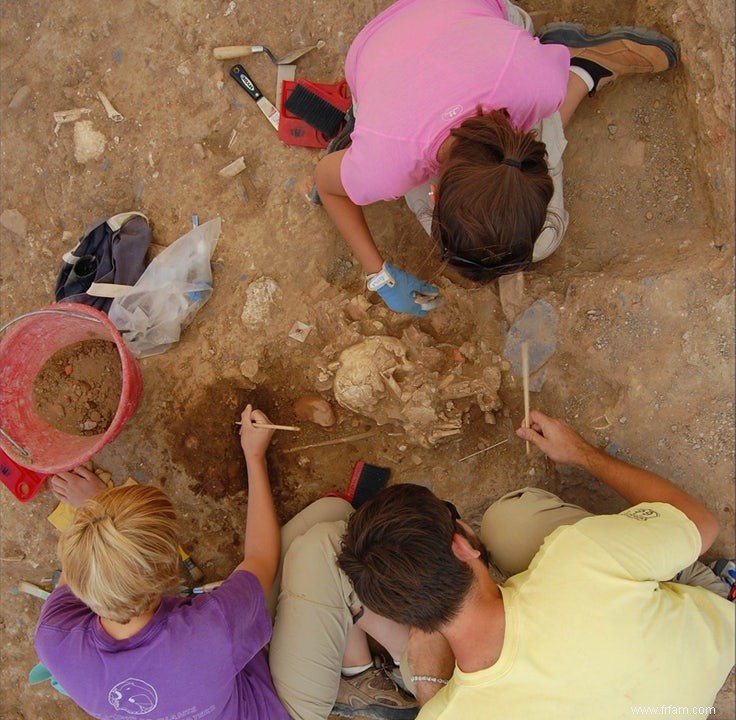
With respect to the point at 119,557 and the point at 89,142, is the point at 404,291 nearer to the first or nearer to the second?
the point at 119,557

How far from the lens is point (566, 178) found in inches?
112

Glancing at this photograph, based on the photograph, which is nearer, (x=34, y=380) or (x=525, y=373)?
(x=525, y=373)

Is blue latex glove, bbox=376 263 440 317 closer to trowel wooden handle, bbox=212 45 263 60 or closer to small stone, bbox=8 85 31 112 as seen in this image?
trowel wooden handle, bbox=212 45 263 60

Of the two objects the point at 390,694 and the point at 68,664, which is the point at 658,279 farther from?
the point at 68,664

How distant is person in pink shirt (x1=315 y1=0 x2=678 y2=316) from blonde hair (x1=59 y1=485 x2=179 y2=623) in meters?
1.42

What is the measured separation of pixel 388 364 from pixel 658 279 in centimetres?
114

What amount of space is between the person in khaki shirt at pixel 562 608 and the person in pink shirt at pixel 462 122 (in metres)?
0.92

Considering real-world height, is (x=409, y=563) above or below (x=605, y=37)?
below

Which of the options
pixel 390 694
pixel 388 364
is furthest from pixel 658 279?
pixel 390 694

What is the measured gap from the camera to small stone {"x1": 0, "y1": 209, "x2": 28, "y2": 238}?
3.13m

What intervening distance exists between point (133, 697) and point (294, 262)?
6.26 feet

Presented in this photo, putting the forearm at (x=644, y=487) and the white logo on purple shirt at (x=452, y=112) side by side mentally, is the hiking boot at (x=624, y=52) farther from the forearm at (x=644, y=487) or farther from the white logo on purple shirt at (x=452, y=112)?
the forearm at (x=644, y=487)

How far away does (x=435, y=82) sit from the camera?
1.97 m

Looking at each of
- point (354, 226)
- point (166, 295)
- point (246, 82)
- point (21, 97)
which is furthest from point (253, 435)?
point (21, 97)
